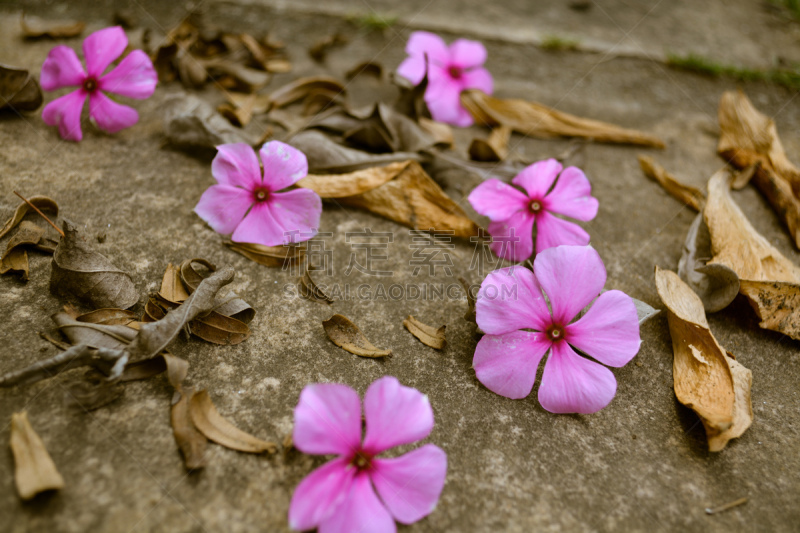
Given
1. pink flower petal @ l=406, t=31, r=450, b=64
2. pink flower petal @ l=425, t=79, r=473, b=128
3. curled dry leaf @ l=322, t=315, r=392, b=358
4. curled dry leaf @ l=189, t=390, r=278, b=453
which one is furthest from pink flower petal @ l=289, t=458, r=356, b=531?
pink flower petal @ l=406, t=31, r=450, b=64

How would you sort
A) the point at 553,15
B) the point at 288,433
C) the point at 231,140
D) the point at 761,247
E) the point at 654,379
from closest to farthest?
the point at 288,433 → the point at 654,379 → the point at 761,247 → the point at 231,140 → the point at 553,15

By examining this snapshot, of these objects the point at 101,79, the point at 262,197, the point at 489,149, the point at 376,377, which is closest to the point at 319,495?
the point at 376,377

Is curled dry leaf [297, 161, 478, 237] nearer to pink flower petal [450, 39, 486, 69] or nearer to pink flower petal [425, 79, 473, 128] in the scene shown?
pink flower petal [425, 79, 473, 128]

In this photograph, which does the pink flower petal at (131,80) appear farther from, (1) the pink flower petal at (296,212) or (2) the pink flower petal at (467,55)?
(2) the pink flower petal at (467,55)

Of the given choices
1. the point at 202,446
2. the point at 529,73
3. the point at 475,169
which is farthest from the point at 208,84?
the point at 202,446

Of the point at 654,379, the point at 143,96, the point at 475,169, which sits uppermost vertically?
the point at 143,96

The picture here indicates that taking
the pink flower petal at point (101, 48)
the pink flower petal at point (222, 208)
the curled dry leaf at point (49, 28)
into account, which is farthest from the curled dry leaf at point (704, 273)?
the curled dry leaf at point (49, 28)

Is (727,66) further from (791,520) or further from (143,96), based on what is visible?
(143,96)
